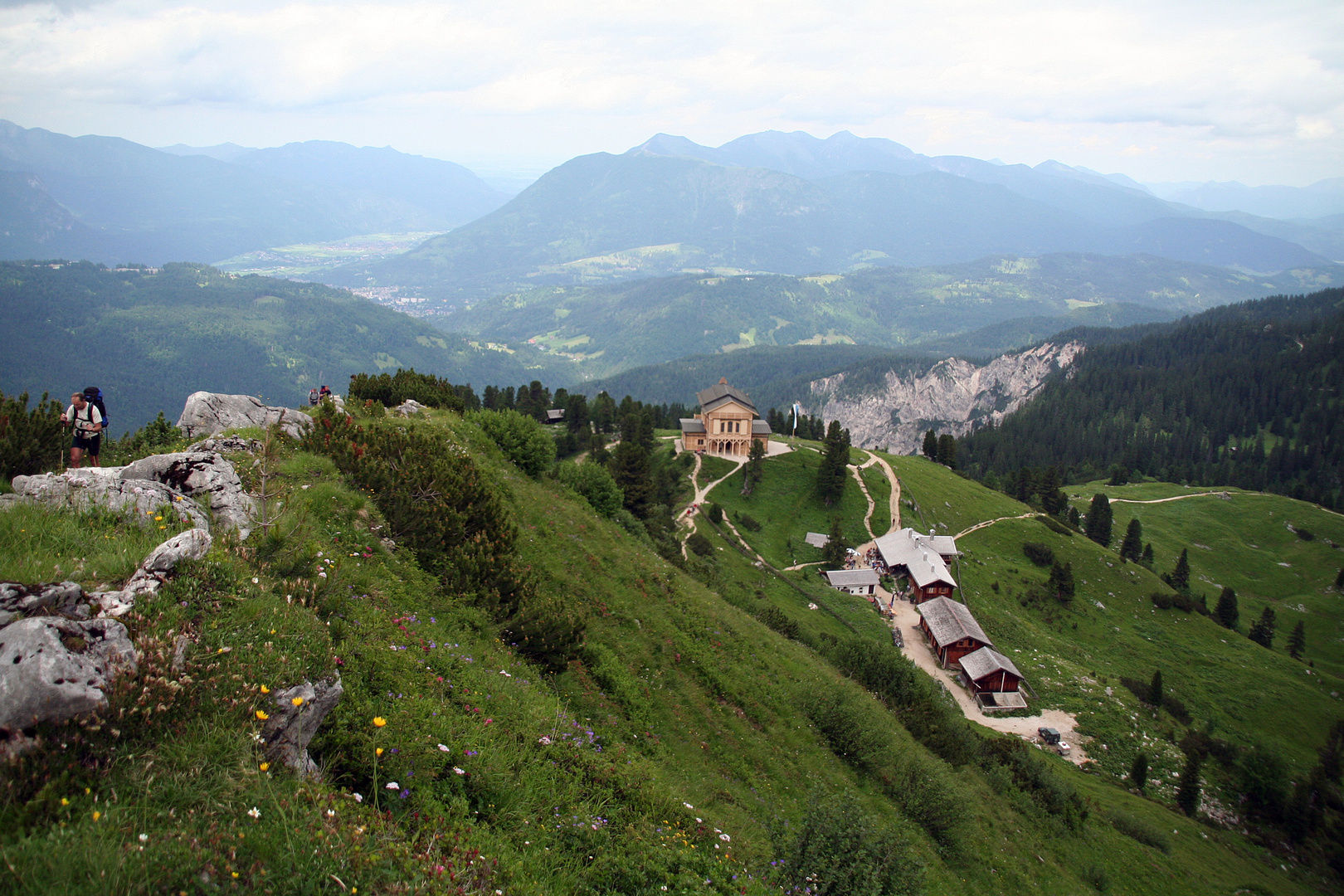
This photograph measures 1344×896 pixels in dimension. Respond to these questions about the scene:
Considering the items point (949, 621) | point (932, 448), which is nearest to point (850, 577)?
point (949, 621)

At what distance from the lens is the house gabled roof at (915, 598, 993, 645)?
54.7 m

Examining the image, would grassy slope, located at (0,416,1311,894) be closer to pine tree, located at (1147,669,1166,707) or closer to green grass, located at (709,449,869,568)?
pine tree, located at (1147,669,1166,707)

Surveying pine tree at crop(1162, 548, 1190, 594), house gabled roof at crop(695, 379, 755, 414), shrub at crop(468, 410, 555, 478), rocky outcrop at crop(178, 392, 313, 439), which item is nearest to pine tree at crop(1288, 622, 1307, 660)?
pine tree at crop(1162, 548, 1190, 594)

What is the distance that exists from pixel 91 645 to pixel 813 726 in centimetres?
2112

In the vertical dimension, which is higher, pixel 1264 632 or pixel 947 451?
pixel 947 451

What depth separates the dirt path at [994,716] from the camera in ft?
155

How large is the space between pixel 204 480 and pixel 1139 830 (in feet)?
155

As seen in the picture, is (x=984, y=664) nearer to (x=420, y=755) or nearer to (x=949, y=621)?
(x=949, y=621)

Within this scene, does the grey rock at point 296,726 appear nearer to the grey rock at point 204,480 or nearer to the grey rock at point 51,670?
the grey rock at point 51,670

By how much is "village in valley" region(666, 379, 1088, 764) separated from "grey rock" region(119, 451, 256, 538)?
164 feet

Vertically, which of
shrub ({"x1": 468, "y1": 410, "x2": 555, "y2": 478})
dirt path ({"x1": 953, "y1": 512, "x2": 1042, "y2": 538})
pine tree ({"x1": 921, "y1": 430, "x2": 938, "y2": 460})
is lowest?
dirt path ({"x1": 953, "y1": 512, "x2": 1042, "y2": 538})

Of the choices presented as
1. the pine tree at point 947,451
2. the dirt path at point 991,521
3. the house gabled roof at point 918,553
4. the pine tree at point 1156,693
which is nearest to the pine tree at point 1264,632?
the dirt path at point 991,521

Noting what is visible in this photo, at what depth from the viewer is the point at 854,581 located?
6512cm

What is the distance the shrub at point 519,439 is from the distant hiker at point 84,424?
18.7m
